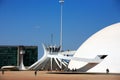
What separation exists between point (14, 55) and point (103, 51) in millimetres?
71669

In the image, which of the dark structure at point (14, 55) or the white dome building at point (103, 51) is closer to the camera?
the white dome building at point (103, 51)

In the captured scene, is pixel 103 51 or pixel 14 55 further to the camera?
pixel 14 55

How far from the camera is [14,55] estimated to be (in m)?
124

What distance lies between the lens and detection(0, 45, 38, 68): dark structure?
396 feet

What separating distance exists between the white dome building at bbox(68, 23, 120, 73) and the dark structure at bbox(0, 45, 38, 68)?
2365 inches

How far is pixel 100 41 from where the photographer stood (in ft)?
191

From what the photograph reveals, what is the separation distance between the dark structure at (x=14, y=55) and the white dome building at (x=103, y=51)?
60.1 m

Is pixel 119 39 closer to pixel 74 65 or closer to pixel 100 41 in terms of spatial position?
pixel 100 41

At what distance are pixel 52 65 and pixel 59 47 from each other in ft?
14.3

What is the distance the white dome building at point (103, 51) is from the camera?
52500mm

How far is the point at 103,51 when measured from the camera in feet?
183

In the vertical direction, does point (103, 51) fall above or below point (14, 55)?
below

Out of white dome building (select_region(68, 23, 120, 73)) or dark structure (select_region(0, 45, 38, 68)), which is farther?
dark structure (select_region(0, 45, 38, 68))

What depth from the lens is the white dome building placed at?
5250 centimetres
